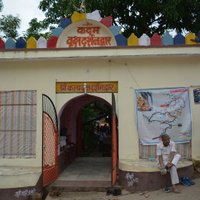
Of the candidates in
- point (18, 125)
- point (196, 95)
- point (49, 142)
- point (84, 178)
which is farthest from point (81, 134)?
point (196, 95)

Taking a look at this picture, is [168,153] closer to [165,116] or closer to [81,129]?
[165,116]

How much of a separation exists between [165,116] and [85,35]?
2.90 metres

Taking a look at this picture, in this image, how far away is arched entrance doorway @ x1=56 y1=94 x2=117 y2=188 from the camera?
36.3 ft

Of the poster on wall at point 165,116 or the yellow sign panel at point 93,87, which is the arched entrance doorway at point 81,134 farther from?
the poster on wall at point 165,116

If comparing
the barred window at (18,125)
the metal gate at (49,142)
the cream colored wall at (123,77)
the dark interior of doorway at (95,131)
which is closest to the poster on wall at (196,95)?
the cream colored wall at (123,77)

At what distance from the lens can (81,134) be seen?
563 inches

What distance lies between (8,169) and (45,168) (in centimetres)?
122

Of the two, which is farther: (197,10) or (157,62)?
(197,10)

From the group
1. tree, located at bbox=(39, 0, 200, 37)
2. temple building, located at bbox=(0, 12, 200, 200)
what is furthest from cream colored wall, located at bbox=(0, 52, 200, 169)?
tree, located at bbox=(39, 0, 200, 37)

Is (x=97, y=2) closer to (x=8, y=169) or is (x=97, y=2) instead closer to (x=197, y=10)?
(x=197, y=10)

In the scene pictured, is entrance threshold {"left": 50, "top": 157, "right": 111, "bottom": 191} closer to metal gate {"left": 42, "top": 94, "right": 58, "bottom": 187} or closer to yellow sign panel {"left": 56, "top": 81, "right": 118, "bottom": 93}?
metal gate {"left": 42, "top": 94, "right": 58, "bottom": 187}

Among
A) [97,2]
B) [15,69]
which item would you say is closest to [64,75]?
[15,69]

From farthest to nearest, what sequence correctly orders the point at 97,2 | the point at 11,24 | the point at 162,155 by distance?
1. the point at 11,24
2. the point at 97,2
3. the point at 162,155

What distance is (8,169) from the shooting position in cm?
915
